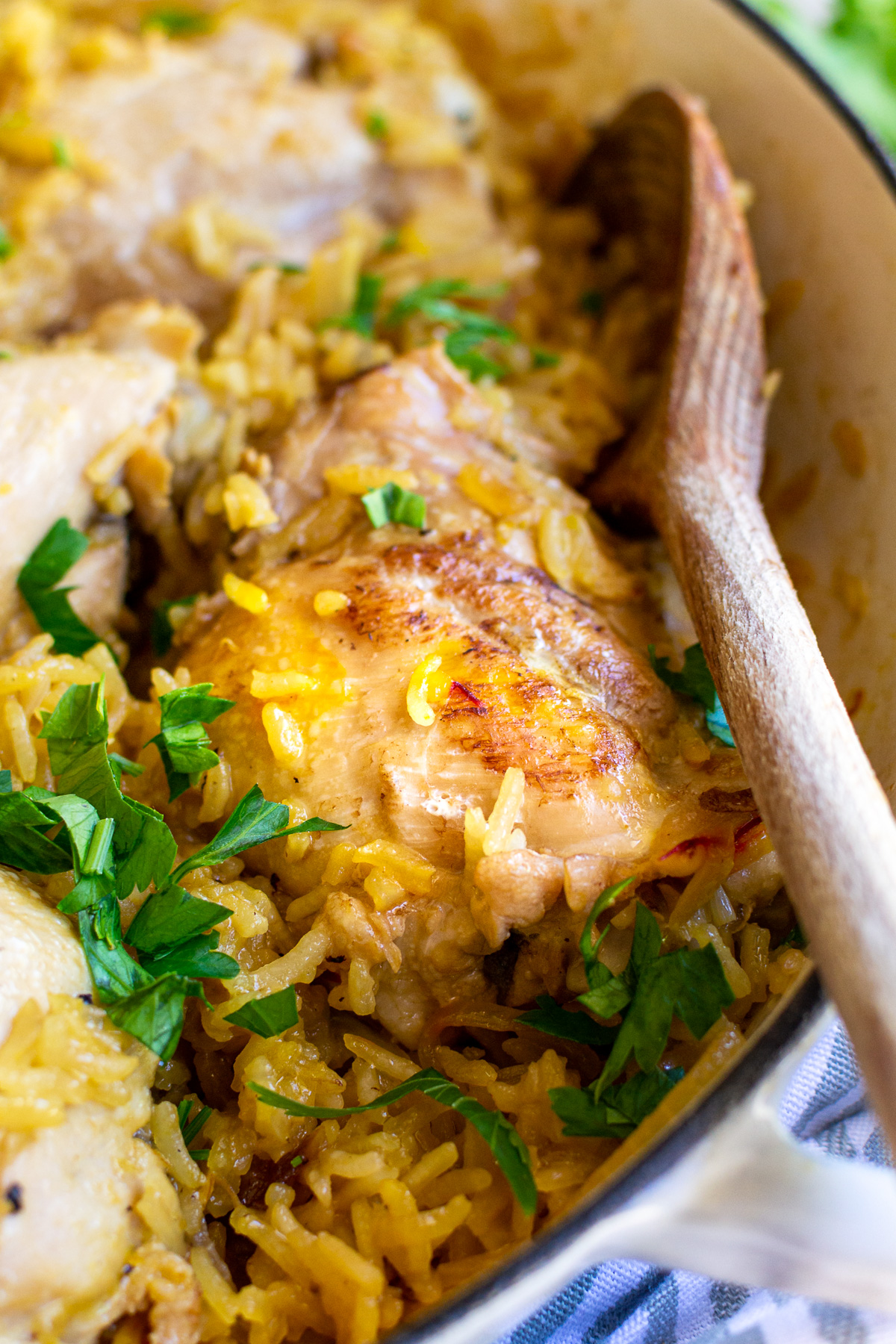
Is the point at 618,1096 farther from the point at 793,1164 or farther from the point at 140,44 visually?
the point at 140,44

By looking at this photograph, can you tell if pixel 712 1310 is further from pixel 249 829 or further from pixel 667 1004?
pixel 249 829

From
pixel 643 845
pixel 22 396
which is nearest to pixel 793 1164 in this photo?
pixel 643 845

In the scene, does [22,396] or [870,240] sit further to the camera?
[870,240]

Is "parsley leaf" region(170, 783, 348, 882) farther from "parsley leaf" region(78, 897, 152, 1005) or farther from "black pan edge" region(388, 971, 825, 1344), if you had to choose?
"black pan edge" region(388, 971, 825, 1344)

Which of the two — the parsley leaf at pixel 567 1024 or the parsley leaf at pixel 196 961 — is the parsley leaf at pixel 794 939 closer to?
the parsley leaf at pixel 567 1024

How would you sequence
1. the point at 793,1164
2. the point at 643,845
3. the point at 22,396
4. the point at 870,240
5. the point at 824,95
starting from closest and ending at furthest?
the point at 793,1164, the point at 643,845, the point at 22,396, the point at 870,240, the point at 824,95

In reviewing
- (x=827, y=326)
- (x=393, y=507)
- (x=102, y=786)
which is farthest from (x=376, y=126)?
(x=102, y=786)
